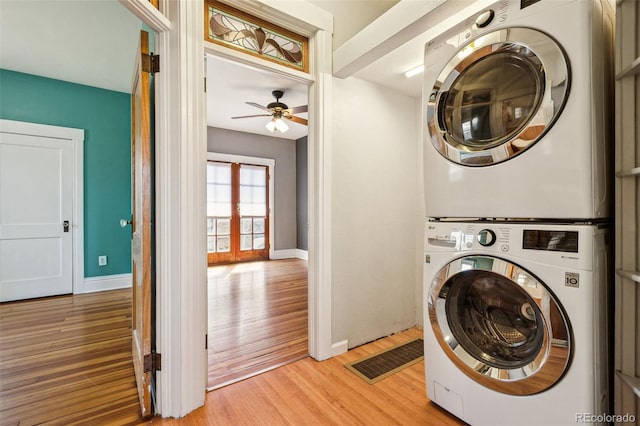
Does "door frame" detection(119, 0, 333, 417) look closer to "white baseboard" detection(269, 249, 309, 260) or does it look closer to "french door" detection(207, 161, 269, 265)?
"french door" detection(207, 161, 269, 265)

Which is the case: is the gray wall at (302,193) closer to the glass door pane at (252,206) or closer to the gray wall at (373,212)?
the glass door pane at (252,206)

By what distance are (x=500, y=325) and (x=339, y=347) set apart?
115 centimetres

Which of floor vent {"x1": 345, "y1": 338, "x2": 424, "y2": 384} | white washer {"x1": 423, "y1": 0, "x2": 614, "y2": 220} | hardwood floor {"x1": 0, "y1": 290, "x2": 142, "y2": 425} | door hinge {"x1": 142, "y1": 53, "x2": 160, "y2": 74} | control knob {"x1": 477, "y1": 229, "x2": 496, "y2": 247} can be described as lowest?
hardwood floor {"x1": 0, "y1": 290, "x2": 142, "y2": 425}

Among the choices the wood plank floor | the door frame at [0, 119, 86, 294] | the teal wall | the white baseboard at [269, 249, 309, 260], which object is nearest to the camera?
the wood plank floor

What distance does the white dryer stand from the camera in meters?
0.99

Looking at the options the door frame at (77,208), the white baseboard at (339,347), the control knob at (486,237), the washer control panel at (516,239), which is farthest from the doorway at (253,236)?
the door frame at (77,208)

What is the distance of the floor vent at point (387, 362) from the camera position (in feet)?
6.03

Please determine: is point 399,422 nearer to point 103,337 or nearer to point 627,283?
point 627,283

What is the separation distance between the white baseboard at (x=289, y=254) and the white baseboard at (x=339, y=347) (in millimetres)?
4090

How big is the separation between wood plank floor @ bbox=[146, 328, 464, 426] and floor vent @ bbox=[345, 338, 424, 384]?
47 mm

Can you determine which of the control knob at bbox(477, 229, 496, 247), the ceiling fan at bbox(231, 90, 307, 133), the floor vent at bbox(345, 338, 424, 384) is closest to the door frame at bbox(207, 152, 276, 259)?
the ceiling fan at bbox(231, 90, 307, 133)

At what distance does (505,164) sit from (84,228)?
4.58 meters

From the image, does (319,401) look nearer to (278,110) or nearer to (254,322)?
(254,322)

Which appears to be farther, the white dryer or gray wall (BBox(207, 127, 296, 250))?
gray wall (BBox(207, 127, 296, 250))
